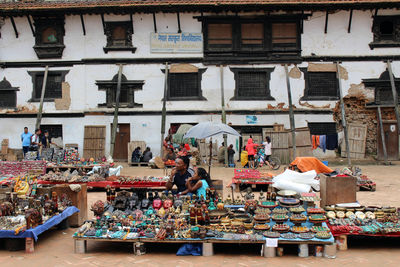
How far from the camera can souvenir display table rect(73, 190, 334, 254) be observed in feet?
23.9

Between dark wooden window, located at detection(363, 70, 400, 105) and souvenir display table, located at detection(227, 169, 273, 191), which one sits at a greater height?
dark wooden window, located at detection(363, 70, 400, 105)

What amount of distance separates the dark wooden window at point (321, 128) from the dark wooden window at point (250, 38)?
11.8 ft

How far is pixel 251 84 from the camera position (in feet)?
71.4

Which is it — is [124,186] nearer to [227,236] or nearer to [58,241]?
[58,241]

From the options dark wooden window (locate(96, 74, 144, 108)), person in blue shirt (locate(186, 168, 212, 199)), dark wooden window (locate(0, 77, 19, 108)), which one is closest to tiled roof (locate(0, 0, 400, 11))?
dark wooden window (locate(96, 74, 144, 108))

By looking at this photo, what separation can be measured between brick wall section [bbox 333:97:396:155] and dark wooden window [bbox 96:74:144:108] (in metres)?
10.2

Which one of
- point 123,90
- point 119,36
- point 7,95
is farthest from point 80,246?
point 7,95

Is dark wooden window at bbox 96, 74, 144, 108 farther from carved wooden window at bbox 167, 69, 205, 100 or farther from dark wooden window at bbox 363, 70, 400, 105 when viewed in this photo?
dark wooden window at bbox 363, 70, 400, 105

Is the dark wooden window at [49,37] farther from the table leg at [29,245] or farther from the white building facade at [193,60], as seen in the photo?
the table leg at [29,245]

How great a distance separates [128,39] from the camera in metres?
21.9

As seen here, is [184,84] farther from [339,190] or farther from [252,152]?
[339,190]

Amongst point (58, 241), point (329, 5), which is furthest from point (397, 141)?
point (58, 241)

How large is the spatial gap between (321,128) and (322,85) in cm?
218

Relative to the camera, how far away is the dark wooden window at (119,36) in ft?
71.8
